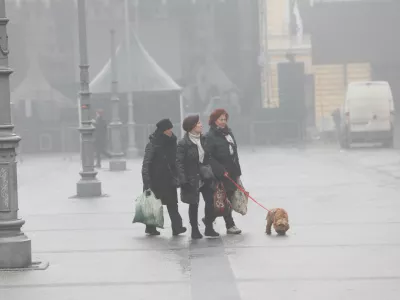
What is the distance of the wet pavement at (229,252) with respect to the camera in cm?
888

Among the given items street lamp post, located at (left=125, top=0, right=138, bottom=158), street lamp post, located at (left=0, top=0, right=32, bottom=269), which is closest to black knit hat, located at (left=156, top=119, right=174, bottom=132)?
street lamp post, located at (left=0, top=0, right=32, bottom=269)

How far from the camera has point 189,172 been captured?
485 inches

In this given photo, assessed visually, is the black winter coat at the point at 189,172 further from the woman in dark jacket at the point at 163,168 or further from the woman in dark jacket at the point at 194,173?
the woman in dark jacket at the point at 163,168

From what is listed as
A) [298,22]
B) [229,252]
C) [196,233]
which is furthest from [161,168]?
[298,22]

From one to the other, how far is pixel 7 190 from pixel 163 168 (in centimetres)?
277

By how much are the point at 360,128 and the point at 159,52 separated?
47.2ft

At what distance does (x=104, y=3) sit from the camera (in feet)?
157

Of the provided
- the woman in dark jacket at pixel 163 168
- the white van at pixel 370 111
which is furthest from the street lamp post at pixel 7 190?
the white van at pixel 370 111

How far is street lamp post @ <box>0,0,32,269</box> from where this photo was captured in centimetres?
1023

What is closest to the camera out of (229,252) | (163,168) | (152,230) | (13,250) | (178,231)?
(13,250)

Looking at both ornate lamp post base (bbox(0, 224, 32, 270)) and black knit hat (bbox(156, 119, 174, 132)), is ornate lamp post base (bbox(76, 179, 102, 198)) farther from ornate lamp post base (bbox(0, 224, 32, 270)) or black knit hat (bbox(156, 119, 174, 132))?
ornate lamp post base (bbox(0, 224, 32, 270))

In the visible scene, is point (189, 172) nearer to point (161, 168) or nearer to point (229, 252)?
point (161, 168)

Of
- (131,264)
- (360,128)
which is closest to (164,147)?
(131,264)

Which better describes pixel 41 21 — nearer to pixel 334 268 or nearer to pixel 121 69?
pixel 121 69
